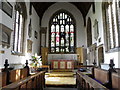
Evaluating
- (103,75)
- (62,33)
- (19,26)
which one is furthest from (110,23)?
(62,33)

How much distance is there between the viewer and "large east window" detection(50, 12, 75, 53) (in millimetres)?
11495

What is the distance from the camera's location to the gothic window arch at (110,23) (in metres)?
5.64

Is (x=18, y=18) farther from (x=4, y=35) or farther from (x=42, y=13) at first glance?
(x=42, y=13)

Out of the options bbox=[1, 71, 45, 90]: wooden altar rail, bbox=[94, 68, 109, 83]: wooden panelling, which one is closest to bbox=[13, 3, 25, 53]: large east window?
bbox=[1, 71, 45, 90]: wooden altar rail

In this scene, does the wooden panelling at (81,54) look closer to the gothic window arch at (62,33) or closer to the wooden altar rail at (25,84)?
the gothic window arch at (62,33)

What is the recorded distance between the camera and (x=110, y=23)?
6371 millimetres

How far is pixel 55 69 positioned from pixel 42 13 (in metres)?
5.51

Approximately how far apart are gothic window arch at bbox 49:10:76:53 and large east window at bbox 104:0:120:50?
522cm

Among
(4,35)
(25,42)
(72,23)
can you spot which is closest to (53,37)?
(72,23)

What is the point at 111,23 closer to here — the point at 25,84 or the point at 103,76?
the point at 103,76

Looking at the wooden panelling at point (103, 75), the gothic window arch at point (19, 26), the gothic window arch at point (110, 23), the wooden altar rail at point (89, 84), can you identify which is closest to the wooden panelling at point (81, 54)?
the gothic window arch at point (110, 23)

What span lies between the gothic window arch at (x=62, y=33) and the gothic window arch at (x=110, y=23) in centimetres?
514

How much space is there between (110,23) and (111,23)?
23 cm

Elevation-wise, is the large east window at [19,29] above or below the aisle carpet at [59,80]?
above
